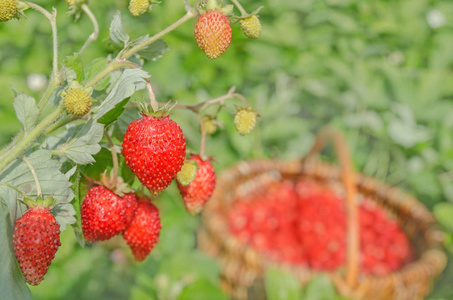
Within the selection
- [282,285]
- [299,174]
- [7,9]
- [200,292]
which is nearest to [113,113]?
[7,9]

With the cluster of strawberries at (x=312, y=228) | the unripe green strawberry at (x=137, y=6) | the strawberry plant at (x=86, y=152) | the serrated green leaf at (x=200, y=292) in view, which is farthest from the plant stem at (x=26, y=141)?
the cluster of strawberries at (x=312, y=228)

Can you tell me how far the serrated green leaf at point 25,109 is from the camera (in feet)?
1.32

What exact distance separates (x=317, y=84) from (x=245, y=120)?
154 centimetres

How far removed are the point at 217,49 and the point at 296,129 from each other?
1592mm

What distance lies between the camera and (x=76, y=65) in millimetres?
440

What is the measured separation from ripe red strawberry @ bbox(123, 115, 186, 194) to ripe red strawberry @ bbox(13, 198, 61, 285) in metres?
0.09

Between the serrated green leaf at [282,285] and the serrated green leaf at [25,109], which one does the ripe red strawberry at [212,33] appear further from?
the serrated green leaf at [282,285]

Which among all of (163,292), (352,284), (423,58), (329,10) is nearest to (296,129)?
(329,10)

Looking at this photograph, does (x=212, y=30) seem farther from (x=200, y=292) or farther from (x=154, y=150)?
(x=200, y=292)

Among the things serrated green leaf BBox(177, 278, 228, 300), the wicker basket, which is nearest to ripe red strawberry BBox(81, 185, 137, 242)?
serrated green leaf BBox(177, 278, 228, 300)

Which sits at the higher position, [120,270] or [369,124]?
[369,124]

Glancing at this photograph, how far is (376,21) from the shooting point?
195 centimetres

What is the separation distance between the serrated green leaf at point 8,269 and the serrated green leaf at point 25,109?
0.08 meters

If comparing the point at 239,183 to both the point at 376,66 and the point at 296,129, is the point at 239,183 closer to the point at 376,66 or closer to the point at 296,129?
the point at 296,129
